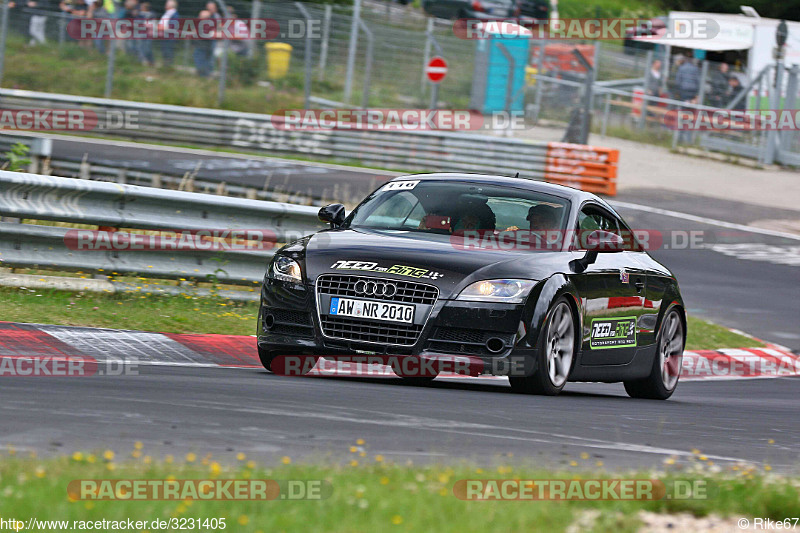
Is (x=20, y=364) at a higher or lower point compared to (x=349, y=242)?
lower

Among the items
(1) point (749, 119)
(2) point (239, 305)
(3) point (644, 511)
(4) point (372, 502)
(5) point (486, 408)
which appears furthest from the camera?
(1) point (749, 119)

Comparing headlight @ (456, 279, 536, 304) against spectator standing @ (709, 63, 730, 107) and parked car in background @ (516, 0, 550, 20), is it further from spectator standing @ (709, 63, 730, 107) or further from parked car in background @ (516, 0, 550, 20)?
parked car in background @ (516, 0, 550, 20)

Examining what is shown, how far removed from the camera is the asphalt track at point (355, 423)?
566 cm

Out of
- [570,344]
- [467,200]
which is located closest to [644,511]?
[570,344]

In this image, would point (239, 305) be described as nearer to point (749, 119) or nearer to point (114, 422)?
point (114, 422)

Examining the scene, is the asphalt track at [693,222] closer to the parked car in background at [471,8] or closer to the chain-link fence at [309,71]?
the chain-link fence at [309,71]

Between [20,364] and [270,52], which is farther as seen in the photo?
[270,52]

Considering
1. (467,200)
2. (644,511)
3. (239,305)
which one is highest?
(467,200)

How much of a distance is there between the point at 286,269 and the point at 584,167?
17759 mm

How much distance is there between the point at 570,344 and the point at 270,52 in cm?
2128

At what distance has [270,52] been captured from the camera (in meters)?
29.1

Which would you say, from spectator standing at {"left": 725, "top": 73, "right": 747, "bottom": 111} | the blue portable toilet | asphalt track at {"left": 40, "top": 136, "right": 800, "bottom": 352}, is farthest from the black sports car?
spectator standing at {"left": 725, "top": 73, "right": 747, "bottom": 111}

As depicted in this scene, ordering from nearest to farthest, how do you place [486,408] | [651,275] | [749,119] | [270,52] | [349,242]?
[486,408], [349,242], [651,275], [270,52], [749,119]

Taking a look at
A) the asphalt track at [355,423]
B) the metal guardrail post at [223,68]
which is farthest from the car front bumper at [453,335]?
the metal guardrail post at [223,68]
